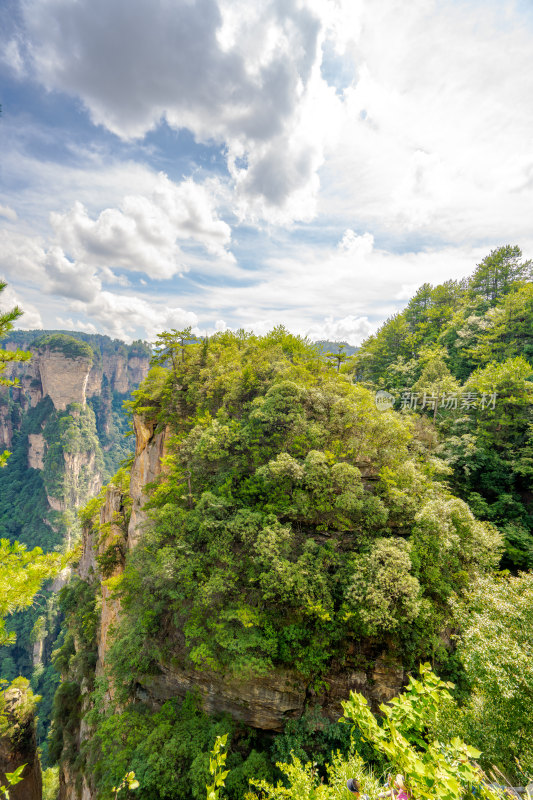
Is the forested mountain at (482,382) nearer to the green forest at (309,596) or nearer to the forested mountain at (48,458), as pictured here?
the green forest at (309,596)

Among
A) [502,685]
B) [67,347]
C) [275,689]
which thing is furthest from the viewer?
[67,347]

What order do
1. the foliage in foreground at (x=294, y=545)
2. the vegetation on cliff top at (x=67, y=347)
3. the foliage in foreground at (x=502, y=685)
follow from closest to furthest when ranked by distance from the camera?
the foliage in foreground at (x=502, y=685)
the foliage in foreground at (x=294, y=545)
the vegetation on cliff top at (x=67, y=347)

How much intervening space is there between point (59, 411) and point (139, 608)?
104 m

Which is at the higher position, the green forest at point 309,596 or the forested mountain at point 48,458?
the green forest at point 309,596

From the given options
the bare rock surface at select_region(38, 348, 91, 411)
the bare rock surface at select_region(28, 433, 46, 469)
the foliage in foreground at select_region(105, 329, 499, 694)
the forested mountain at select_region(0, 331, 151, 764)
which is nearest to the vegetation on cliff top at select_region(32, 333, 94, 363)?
the forested mountain at select_region(0, 331, 151, 764)

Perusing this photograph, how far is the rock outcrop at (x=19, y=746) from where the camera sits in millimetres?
21203

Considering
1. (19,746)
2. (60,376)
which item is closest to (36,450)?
(60,376)

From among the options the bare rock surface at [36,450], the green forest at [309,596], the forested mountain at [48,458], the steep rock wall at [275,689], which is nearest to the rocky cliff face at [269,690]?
the steep rock wall at [275,689]

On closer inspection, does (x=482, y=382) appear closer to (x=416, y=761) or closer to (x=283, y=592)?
(x=283, y=592)

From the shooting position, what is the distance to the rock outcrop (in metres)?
21.2

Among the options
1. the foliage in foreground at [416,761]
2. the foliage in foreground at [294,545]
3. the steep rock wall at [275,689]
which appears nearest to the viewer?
the foliage in foreground at [416,761]

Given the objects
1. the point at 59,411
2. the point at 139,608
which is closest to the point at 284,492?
the point at 139,608

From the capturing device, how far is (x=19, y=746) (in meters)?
23.0

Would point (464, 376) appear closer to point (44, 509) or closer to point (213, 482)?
point (213, 482)
